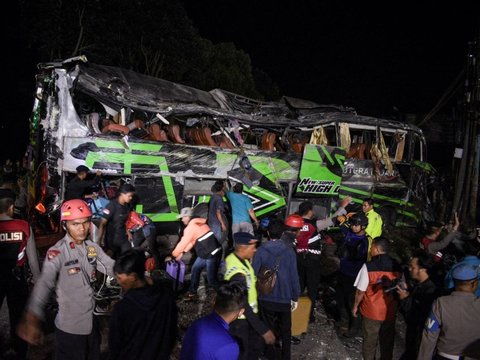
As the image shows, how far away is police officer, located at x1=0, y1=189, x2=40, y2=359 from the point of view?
3668 millimetres

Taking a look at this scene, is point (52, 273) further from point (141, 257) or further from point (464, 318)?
point (464, 318)

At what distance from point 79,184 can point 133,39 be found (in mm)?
15488

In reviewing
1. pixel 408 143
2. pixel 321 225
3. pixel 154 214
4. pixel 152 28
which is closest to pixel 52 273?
pixel 321 225

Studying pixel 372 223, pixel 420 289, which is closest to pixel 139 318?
pixel 420 289

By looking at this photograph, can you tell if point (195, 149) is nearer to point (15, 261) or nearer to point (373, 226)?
point (373, 226)

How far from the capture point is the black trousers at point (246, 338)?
2.99m

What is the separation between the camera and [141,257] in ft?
9.04

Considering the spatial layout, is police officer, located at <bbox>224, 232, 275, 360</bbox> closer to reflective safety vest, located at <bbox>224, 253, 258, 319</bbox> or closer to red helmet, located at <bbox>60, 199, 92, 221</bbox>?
reflective safety vest, located at <bbox>224, 253, 258, 319</bbox>

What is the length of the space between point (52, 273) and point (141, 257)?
2.39ft

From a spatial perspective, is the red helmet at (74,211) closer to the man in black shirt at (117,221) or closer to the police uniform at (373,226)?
the man in black shirt at (117,221)

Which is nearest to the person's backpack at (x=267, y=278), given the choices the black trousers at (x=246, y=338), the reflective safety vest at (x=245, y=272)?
the reflective safety vest at (x=245, y=272)

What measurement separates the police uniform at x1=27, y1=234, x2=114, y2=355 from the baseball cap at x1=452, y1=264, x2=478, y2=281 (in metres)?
2.92

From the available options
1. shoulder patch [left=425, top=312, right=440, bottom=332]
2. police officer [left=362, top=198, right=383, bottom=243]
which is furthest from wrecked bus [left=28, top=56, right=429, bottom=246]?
shoulder patch [left=425, top=312, right=440, bottom=332]

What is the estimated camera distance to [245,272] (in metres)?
3.67
